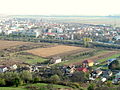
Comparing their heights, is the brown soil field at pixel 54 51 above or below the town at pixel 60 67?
below

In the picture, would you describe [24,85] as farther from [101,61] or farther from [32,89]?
[101,61]

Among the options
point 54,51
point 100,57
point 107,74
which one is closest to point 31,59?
point 54,51

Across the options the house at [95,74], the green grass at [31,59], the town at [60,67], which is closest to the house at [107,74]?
the town at [60,67]

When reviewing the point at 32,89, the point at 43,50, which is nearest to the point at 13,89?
the point at 32,89

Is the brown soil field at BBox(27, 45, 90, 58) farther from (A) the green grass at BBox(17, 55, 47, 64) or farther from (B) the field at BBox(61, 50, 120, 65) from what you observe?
(B) the field at BBox(61, 50, 120, 65)

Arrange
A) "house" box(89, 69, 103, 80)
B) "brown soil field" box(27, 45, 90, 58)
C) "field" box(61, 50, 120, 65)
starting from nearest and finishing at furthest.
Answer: "house" box(89, 69, 103, 80) → "field" box(61, 50, 120, 65) → "brown soil field" box(27, 45, 90, 58)

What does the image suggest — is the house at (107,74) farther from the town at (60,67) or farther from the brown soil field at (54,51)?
the brown soil field at (54,51)

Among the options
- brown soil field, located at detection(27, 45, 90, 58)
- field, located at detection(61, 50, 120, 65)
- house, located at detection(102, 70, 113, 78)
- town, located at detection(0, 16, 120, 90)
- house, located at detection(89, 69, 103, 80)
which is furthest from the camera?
brown soil field, located at detection(27, 45, 90, 58)

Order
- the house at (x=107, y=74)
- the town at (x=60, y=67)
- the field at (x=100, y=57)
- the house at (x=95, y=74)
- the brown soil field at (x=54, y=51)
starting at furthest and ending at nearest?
the brown soil field at (x=54, y=51) → the field at (x=100, y=57) → the house at (x=107, y=74) → the house at (x=95, y=74) → the town at (x=60, y=67)

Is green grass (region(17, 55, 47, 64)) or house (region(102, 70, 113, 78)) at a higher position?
house (region(102, 70, 113, 78))

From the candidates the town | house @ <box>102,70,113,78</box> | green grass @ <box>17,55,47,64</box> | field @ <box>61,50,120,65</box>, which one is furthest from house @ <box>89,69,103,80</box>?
green grass @ <box>17,55,47,64</box>

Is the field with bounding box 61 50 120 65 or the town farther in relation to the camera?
the field with bounding box 61 50 120 65
